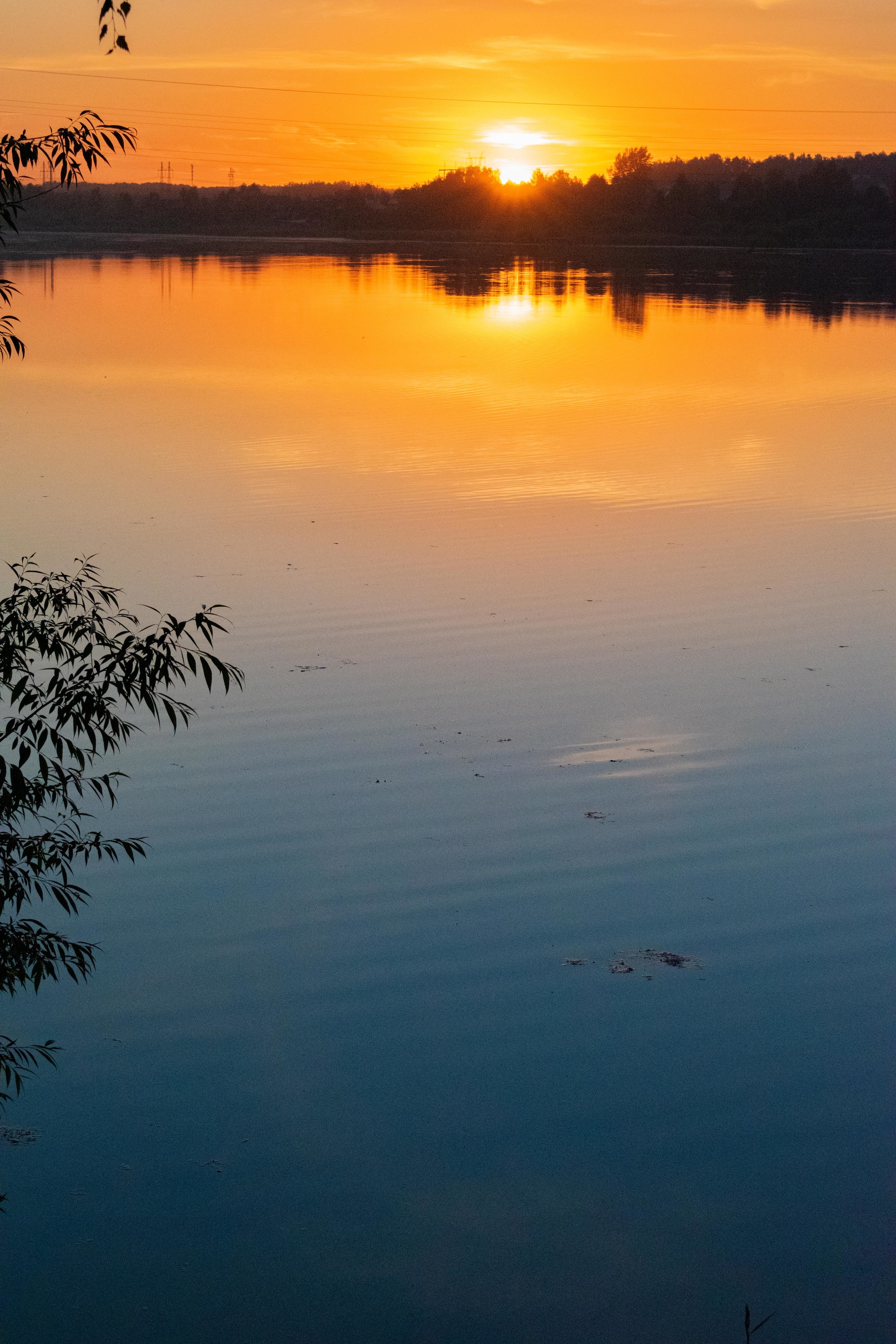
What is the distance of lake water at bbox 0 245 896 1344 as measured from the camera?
4.33 metres

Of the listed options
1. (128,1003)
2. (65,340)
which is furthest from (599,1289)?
(65,340)

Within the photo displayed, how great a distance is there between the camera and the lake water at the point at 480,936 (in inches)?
171

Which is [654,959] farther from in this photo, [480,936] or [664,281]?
[664,281]

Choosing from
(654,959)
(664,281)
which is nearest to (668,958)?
(654,959)

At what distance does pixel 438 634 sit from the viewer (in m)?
9.99

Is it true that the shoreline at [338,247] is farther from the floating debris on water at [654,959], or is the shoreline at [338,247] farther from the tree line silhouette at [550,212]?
the floating debris on water at [654,959]

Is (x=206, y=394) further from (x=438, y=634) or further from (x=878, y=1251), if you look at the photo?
(x=878, y=1251)

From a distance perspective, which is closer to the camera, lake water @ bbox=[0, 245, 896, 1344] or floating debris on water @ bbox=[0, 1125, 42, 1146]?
lake water @ bbox=[0, 245, 896, 1344]

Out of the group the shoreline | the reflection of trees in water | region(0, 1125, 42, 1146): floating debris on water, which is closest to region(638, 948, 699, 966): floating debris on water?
region(0, 1125, 42, 1146): floating debris on water

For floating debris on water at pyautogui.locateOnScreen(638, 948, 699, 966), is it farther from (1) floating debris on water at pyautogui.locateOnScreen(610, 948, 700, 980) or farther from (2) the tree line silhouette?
(2) the tree line silhouette

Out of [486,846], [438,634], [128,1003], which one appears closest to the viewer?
[128,1003]

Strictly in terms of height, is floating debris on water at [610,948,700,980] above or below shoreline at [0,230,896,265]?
below

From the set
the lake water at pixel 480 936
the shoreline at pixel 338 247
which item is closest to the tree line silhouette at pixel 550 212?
the shoreline at pixel 338 247

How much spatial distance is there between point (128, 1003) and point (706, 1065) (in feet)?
7.44
